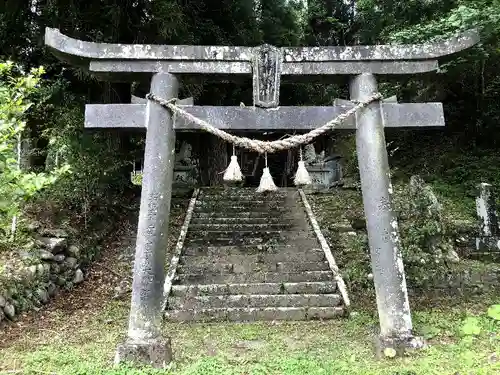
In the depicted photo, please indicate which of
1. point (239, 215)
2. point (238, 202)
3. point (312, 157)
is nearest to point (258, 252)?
point (239, 215)

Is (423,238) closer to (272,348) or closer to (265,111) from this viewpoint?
(272,348)

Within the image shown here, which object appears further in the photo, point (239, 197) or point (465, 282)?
point (239, 197)

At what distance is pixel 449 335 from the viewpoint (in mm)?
5930

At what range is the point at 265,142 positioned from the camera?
5.48 m

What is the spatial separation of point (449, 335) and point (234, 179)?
10.9 ft

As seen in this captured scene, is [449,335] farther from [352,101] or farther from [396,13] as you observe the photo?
[396,13]

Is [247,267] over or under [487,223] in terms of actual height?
under

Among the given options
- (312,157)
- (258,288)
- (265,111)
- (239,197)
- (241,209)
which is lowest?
(258,288)

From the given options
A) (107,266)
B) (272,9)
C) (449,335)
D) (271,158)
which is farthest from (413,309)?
(271,158)

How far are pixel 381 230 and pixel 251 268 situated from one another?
3579 mm

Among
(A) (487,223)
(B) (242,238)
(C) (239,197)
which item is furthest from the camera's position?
(C) (239,197)

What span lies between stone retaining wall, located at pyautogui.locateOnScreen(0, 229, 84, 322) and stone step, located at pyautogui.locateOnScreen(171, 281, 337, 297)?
194 centimetres

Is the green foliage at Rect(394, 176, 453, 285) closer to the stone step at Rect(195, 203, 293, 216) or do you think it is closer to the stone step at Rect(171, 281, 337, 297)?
the stone step at Rect(171, 281, 337, 297)

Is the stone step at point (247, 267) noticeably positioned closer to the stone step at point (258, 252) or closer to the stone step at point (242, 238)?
the stone step at point (258, 252)
